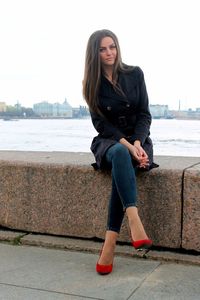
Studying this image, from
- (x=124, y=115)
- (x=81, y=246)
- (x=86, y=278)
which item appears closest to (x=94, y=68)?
(x=124, y=115)

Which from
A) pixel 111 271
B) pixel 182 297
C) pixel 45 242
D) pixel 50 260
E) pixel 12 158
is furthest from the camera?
pixel 12 158

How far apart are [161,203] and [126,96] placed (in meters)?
0.76

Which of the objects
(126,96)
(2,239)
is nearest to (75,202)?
(2,239)

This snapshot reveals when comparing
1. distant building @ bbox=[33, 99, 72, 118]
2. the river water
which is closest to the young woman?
the river water

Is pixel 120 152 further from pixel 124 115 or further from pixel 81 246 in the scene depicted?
pixel 81 246

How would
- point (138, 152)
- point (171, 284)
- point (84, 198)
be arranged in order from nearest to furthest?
1. point (171, 284)
2. point (138, 152)
3. point (84, 198)

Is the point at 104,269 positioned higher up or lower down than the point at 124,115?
lower down

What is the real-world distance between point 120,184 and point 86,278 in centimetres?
59

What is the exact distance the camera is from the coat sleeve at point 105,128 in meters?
3.27

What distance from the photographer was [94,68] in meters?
3.33

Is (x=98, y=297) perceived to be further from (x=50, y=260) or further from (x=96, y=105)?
(x=96, y=105)

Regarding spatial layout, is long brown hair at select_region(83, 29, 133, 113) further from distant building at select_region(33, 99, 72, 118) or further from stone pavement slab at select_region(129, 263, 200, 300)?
distant building at select_region(33, 99, 72, 118)

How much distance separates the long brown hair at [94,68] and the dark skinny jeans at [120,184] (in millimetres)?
414

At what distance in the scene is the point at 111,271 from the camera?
2.99 metres
